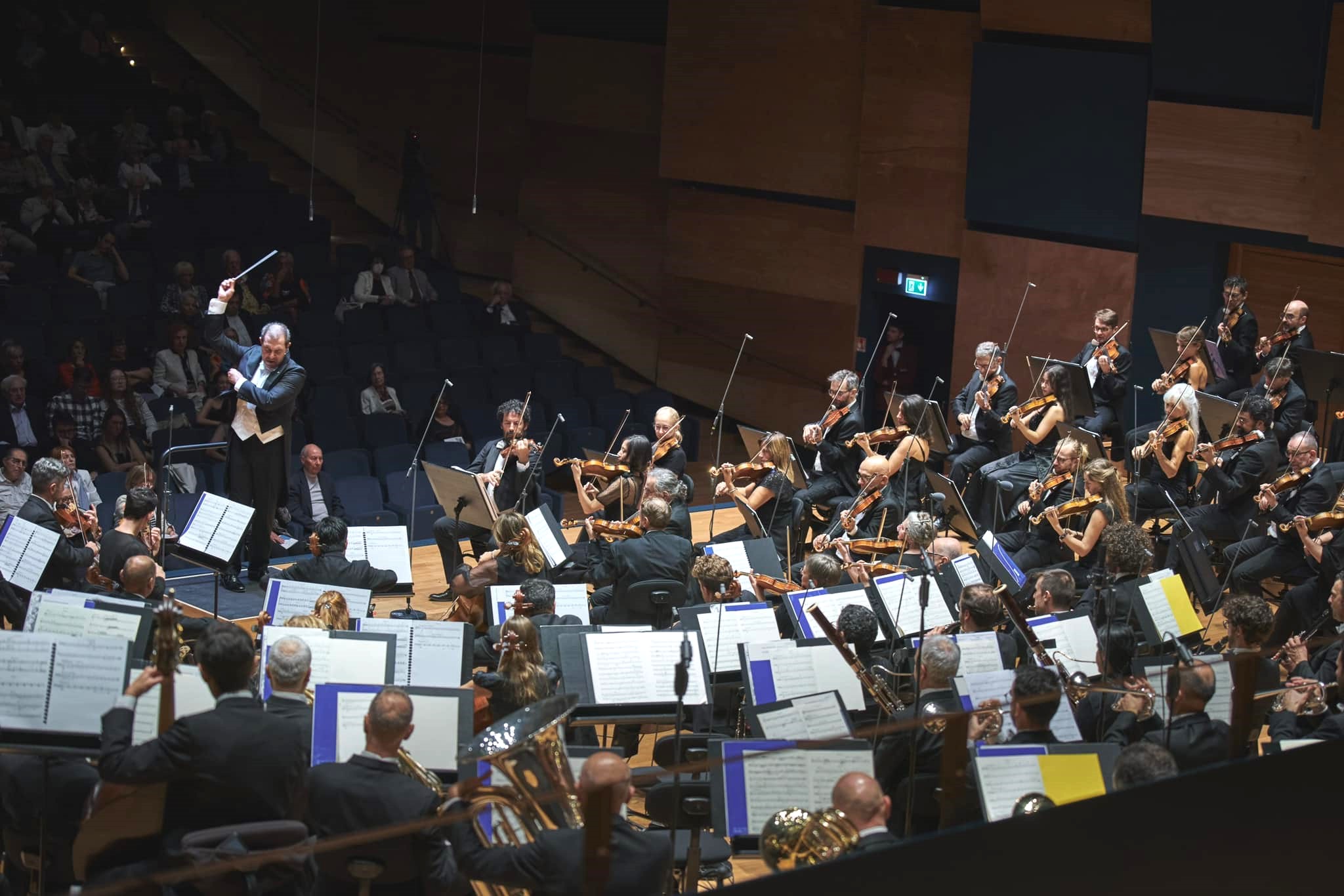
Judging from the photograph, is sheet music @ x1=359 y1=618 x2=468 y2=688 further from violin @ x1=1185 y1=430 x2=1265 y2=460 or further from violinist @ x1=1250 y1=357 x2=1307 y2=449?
violinist @ x1=1250 y1=357 x2=1307 y2=449

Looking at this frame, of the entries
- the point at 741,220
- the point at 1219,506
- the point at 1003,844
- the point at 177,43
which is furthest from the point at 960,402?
the point at 177,43

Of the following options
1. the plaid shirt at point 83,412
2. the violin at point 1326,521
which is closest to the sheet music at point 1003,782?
the violin at point 1326,521

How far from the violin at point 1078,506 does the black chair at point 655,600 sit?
2098 mm

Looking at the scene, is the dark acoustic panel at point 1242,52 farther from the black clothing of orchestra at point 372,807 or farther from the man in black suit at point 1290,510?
→ the black clothing of orchestra at point 372,807

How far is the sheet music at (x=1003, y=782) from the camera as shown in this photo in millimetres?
3750

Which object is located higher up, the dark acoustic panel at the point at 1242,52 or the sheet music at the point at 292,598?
the dark acoustic panel at the point at 1242,52

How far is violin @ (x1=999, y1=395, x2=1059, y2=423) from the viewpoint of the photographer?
28.1 feet

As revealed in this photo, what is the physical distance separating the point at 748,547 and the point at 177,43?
33.0 ft

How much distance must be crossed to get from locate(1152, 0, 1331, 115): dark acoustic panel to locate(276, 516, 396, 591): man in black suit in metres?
6.27

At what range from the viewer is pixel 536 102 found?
42.5ft

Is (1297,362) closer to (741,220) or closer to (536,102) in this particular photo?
(741,220)

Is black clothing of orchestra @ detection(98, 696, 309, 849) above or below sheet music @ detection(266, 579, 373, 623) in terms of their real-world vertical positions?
below

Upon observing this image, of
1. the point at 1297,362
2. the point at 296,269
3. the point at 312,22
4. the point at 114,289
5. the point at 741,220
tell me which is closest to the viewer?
the point at 1297,362

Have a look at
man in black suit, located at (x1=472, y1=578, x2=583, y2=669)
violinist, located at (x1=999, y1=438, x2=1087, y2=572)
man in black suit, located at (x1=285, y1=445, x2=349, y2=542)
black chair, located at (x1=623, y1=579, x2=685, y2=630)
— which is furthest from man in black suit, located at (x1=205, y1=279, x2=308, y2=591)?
violinist, located at (x1=999, y1=438, x2=1087, y2=572)
